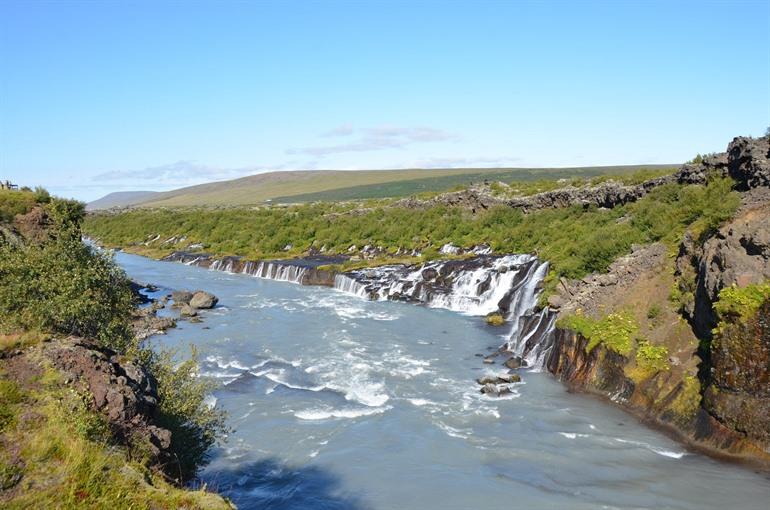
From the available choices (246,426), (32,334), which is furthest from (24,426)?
(246,426)

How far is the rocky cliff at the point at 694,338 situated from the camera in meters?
17.6

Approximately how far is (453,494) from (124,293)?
12452 mm

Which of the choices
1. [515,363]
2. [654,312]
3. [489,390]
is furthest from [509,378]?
[654,312]

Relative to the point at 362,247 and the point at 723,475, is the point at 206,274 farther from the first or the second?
the point at 723,475

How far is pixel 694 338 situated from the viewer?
2133 centimetres

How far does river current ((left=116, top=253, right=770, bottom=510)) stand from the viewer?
15625mm

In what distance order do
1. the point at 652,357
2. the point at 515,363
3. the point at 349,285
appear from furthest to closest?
the point at 349,285, the point at 515,363, the point at 652,357

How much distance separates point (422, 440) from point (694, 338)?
1117cm

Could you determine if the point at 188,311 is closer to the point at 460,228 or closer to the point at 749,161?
the point at 460,228

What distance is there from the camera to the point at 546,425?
20.3 meters

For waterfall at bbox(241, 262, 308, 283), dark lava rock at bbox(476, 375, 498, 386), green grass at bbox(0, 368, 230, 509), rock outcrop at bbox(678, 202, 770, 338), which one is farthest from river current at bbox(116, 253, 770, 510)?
waterfall at bbox(241, 262, 308, 283)

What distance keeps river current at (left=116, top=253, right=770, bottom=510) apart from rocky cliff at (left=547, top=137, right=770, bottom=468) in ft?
3.32

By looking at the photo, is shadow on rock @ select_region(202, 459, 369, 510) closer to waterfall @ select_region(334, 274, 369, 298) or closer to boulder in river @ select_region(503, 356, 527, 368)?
boulder in river @ select_region(503, 356, 527, 368)

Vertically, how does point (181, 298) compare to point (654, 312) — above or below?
below
